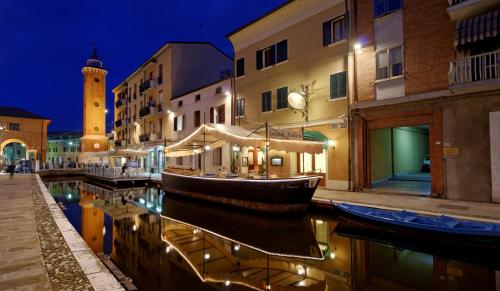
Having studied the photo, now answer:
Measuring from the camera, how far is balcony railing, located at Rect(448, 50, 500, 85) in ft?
36.2

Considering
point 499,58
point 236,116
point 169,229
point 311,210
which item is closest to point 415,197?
point 311,210

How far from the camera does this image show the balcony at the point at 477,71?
425 inches

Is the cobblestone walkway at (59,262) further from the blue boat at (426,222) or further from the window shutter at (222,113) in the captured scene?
the window shutter at (222,113)

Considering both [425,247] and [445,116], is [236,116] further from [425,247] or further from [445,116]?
[425,247]

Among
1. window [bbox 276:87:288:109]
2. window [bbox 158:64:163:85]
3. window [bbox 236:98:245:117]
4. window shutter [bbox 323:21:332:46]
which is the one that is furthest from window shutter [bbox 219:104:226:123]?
window [bbox 158:64:163:85]

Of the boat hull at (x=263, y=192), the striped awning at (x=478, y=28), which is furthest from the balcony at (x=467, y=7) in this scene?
the boat hull at (x=263, y=192)

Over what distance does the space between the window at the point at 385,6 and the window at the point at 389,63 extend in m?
1.83

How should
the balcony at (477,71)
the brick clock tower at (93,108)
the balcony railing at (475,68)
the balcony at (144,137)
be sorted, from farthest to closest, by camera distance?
the brick clock tower at (93,108) → the balcony at (144,137) → the balcony railing at (475,68) → the balcony at (477,71)

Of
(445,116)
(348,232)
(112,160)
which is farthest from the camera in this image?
(112,160)

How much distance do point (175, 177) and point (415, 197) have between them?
12.0 meters

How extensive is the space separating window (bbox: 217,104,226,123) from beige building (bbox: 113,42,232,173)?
596 cm

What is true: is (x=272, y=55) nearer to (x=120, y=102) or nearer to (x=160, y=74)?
(x=160, y=74)

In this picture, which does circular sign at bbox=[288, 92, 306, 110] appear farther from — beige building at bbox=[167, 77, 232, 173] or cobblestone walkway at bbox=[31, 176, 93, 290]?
cobblestone walkway at bbox=[31, 176, 93, 290]

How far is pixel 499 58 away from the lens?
1094 cm
